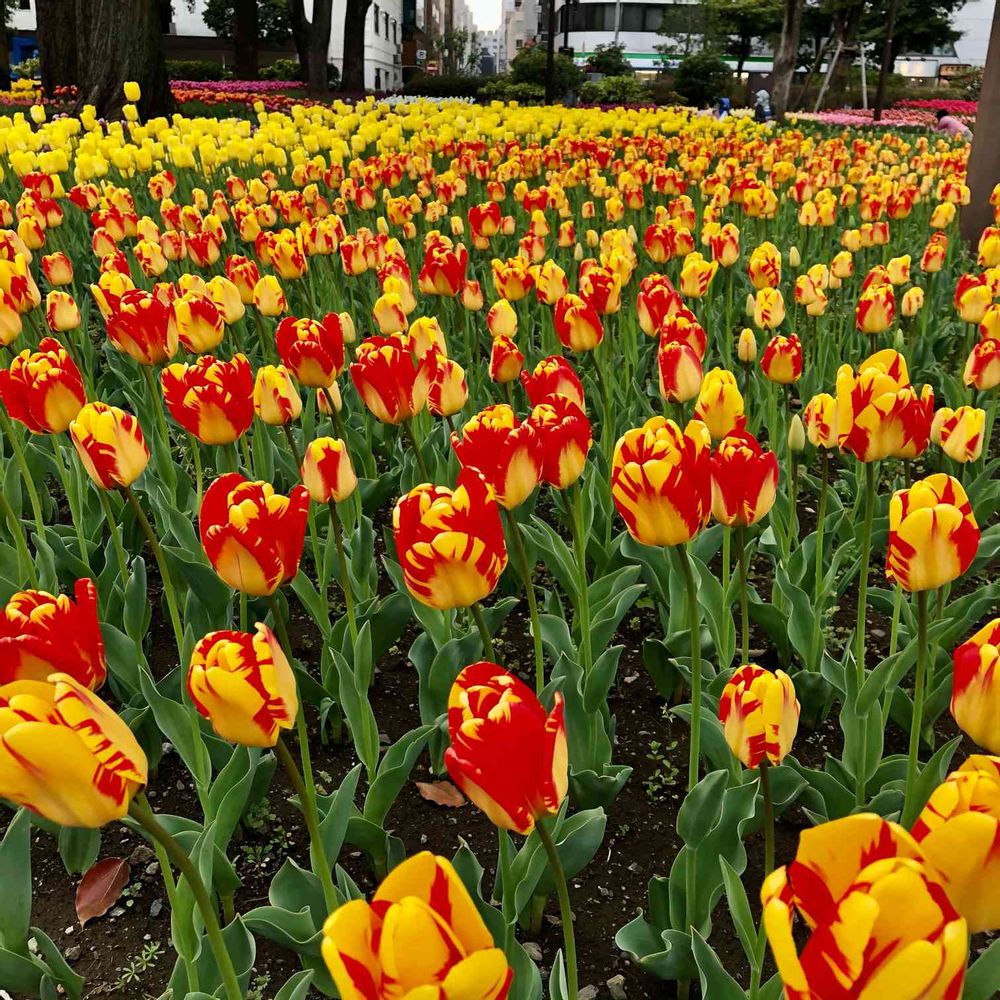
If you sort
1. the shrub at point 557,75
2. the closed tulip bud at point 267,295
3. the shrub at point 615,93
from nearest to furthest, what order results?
1. the closed tulip bud at point 267,295
2. the shrub at point 615,93
3. the shrub at point 557,75

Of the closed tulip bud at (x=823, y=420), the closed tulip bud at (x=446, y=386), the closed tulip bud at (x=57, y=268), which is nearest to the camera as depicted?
the closed tulip bud at (x=823, y=420)

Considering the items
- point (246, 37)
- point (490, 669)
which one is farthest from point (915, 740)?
point (246, 37)

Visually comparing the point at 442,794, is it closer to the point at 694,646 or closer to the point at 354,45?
the point at 694,646

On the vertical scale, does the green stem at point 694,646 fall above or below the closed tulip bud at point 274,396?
below

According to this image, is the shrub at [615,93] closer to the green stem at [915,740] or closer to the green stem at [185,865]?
the green stem at [915,740]

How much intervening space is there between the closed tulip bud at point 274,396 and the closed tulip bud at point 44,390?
0.37m

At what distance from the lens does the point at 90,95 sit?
10414 millimetres

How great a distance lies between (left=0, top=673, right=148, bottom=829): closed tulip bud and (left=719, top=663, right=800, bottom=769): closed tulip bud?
0.67 metres

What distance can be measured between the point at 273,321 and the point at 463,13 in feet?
634

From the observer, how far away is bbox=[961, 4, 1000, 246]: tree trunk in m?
6.44

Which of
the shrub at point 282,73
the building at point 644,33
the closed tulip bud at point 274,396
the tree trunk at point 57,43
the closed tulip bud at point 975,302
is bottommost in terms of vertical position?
the closed tulip bud at point 274,396

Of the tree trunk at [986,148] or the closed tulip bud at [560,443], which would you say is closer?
the closed tulip bud at [560,443]

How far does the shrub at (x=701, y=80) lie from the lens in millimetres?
34281

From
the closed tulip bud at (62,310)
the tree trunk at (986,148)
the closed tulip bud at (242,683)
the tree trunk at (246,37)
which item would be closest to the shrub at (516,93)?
the tree trunk at (246,37)
